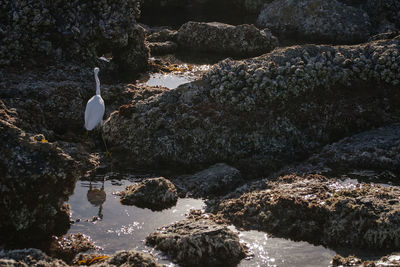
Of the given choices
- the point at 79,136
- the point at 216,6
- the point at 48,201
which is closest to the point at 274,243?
the point at 48,201

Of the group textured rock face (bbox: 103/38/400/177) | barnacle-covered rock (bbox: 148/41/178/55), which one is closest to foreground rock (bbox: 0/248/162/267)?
textured rock face (bbox: 103/38/400/177)

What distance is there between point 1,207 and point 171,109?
4931 millimetres

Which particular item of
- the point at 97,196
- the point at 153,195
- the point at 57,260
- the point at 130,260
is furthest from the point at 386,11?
the point at 57,260

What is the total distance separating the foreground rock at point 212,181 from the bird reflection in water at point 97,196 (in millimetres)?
1483

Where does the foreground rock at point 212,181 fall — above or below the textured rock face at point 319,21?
below

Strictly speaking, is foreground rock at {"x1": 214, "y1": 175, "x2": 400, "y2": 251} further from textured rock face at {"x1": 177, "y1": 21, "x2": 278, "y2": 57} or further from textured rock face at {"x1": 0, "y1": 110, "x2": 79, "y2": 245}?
textured rock face at {"x1": 177, "y1": 21, "x2": 278, "y2": 57}

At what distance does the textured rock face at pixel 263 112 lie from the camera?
10555 mm

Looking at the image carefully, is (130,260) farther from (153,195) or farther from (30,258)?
(153,195)

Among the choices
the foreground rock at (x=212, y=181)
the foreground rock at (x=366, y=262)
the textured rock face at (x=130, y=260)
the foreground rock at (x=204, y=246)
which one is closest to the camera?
the textured rock face at (x=130, y=260)

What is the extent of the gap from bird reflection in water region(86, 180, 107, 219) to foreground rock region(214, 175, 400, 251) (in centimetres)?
219

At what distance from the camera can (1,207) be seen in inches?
285

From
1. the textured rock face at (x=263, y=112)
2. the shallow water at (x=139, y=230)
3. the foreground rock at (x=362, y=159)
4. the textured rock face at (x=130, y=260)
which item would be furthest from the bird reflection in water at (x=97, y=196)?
the foreground rock at (x=362, y=159)

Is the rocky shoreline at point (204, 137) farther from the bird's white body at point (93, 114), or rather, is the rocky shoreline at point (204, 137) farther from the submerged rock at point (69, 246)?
the bird's white body at point (93, 114)

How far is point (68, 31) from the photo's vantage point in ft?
48.3
